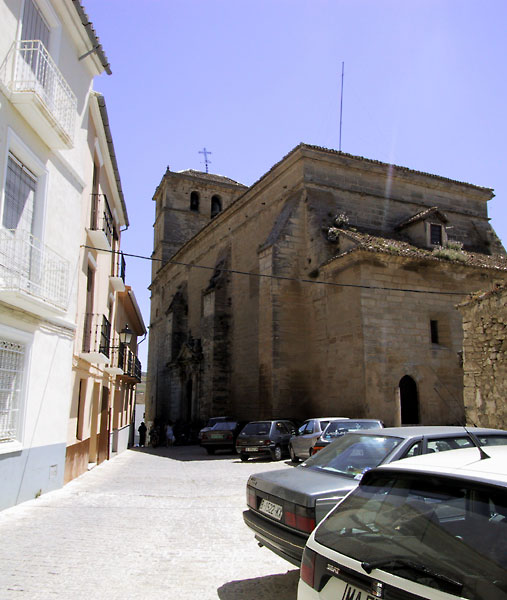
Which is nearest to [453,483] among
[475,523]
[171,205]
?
[475,523]

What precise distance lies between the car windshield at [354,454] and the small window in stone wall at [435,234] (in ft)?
53.8

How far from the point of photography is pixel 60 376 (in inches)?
346

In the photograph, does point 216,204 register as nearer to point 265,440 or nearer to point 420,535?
point 265,440

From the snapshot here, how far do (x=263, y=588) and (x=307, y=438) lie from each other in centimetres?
846

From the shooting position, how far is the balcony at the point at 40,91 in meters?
7.24

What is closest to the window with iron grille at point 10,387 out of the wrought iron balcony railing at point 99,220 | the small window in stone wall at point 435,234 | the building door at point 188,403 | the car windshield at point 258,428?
the wrought iron balcony railing at point 99,220

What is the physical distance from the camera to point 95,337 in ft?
39.0

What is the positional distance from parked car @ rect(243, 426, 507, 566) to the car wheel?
9514 millimetres

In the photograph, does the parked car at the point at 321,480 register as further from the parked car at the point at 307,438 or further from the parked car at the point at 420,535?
the parked car at the point at 307,438

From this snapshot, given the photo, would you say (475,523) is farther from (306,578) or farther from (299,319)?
(299,319)

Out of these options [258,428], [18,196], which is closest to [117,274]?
[258,428]

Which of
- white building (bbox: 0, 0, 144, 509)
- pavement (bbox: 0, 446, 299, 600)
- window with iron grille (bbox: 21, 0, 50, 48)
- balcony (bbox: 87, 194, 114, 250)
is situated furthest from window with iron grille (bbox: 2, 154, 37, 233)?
pavement (bbox: 0, 446, 299, 600)

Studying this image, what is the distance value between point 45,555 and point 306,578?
138 inches

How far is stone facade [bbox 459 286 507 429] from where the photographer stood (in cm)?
915
